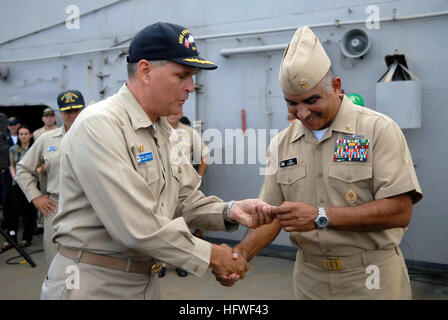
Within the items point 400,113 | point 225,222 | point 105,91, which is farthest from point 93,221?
point 105,91

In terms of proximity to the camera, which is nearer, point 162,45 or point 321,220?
point 162,45

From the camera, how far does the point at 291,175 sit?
2328 mm

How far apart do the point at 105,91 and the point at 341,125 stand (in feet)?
17.7

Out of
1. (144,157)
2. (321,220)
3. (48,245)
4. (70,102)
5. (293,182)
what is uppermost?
(70,102)

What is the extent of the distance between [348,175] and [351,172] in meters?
0.02

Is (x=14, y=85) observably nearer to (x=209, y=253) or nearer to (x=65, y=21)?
(x=65, y=21)

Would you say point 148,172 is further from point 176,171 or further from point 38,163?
point 38,163

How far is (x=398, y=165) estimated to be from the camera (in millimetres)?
2000

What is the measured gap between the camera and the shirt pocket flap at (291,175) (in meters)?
2.29

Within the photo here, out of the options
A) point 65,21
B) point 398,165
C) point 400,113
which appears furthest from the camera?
point 65,21

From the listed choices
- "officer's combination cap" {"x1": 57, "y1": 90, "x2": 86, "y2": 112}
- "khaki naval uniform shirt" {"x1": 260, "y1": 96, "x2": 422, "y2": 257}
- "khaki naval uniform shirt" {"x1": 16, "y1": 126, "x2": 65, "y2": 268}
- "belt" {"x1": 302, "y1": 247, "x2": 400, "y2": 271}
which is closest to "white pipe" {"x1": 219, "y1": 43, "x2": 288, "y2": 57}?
"officer's combination cap" {"x1": 57, "y1": 90, "x2": 86, "y2": 112}

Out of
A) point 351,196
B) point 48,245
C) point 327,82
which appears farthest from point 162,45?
point 48,245

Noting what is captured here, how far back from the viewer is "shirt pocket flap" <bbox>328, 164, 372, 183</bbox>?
2074 mm

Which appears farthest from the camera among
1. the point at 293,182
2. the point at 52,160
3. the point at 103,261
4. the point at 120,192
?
the point at 52,160
